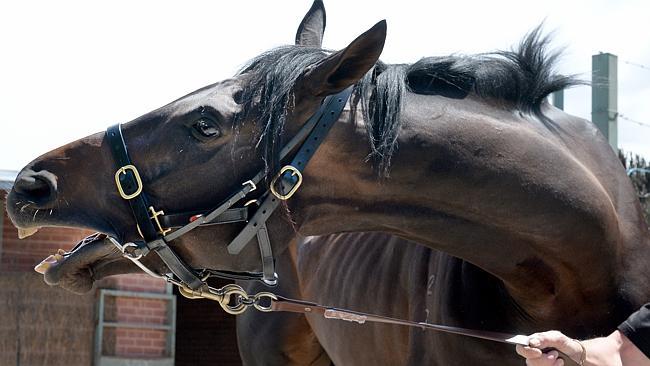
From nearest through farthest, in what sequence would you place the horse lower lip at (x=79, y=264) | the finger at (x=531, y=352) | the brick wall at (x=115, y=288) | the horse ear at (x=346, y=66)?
the finger at (x=531, y=352) → the horse ear at (x=346, y=66) → the horse lower lip at (x=79, y=264) → the brick wall at (x=115, y=288)

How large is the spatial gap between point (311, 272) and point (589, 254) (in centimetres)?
235

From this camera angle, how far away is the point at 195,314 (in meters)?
16.4

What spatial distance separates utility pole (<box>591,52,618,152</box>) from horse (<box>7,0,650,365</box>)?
4382 millimetres

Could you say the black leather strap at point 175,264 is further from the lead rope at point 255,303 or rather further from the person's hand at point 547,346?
the person's hand at point 547,346

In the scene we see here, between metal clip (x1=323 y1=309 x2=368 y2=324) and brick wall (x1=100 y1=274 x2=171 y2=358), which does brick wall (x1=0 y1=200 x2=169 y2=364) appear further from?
metal clip (x1=323 y1=309 x2=368 y2=324)

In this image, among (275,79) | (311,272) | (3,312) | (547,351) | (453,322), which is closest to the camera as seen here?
(547,351)

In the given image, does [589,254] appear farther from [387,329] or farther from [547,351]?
[387,329]

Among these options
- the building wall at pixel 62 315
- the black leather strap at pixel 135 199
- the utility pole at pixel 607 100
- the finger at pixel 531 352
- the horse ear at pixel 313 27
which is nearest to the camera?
the finger at pixel 531 352

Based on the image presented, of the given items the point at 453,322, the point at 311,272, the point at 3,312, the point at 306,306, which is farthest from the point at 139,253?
the point at 3,312

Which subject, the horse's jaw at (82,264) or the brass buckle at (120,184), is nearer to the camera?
the brass buckle at (120,184)

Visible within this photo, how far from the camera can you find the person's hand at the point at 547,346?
124 inches

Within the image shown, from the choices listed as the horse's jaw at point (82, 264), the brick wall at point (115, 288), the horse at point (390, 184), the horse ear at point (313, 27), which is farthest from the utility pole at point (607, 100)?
the horse's jaw at point (82, 264)

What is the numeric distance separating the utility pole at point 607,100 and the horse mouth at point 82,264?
5272 millimetres

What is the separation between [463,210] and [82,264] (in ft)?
4.43
